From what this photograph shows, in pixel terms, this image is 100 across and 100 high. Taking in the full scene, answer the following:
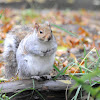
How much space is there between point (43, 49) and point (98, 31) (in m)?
2.64

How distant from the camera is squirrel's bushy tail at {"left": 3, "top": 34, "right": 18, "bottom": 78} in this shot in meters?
2.17

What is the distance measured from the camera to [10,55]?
2.18m

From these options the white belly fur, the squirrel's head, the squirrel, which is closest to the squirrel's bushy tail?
the squirrel

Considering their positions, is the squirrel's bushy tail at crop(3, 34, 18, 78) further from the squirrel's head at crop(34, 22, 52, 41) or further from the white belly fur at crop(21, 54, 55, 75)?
the squirrel's head at crop(34, 22, 52, 41)

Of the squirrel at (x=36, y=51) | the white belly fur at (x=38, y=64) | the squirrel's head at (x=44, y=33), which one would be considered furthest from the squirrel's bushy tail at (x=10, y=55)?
the squirrel's head at (x=44, y=33)

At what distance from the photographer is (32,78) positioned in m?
1.89

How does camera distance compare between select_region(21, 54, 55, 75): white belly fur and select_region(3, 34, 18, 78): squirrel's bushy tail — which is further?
select_region(3, 34, 18, 78): squirrel's bushy tail

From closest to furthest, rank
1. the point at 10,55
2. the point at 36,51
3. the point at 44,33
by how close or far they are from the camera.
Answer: the point at 44,33, the point at 36,51, the point at 10,55

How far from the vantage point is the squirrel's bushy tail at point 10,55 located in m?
2.17

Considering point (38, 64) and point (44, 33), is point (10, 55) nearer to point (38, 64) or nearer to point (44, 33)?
point (38, 64)

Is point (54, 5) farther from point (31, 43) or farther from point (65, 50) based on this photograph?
point (31, 43)

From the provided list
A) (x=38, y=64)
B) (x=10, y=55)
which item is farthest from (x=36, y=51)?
(x=10, y=55)

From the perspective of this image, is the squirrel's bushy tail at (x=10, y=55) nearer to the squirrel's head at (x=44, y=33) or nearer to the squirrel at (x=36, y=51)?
the squirrel at (x=36, y=51)

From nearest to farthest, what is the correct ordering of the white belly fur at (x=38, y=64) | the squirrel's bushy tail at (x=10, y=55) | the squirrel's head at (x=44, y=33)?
the squirrel's head at (x=44, y=33)
the white belly fur at (x=38, y=64)
the squirrel's bushy tail at (x=10, y=55)
